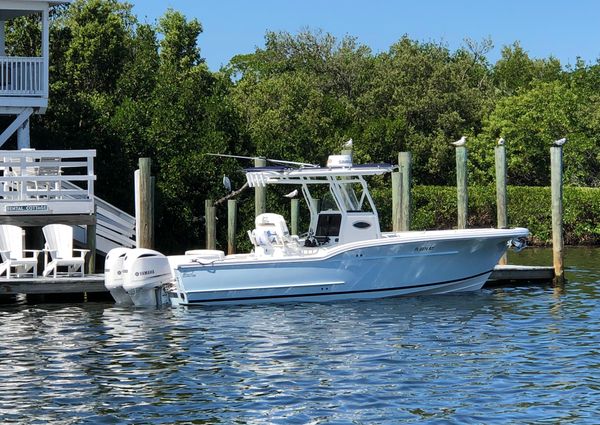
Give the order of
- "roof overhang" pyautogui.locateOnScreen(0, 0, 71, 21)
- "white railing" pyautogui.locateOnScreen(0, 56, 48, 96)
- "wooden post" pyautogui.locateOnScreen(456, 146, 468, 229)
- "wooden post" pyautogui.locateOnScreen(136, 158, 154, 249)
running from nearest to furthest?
"wooden post" pyautogui.locateOnScreen(136, 158, 154, 249) → "wooden post" pyautogui.locateOnScreen(456, 146, 468, 229) → "white railing" pyautogui.locateOnScreen(0, 56, 48, 96) → "roof overhang" pyautogui.locateOnScreen(0, 0, 71, 21)

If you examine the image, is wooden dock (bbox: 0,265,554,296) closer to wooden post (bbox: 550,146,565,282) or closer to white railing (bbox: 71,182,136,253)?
white railing (bbox: 71,182,136,253)

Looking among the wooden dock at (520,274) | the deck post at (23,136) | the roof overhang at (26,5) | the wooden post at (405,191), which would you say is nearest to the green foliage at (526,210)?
the wooden post at (405,191)

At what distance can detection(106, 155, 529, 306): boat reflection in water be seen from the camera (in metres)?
22.2

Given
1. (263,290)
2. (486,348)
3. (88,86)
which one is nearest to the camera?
(486,348)

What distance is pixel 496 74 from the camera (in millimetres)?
67812

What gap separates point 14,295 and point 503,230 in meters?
10.0

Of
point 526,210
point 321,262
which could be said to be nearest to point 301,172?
point 321,262

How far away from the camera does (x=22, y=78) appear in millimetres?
29312

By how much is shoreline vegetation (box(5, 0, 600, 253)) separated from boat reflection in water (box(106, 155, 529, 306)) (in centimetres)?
1125

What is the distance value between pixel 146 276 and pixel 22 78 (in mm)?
9308

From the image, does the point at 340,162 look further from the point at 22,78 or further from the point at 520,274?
the point at 22,78

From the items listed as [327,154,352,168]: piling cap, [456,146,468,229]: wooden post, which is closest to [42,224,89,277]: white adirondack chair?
[327,154,352,168]: piling cap

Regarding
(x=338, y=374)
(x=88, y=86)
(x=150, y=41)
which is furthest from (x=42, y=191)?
(x=150, y=41)

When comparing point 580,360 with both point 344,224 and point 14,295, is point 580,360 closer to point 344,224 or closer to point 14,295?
point 344,224
